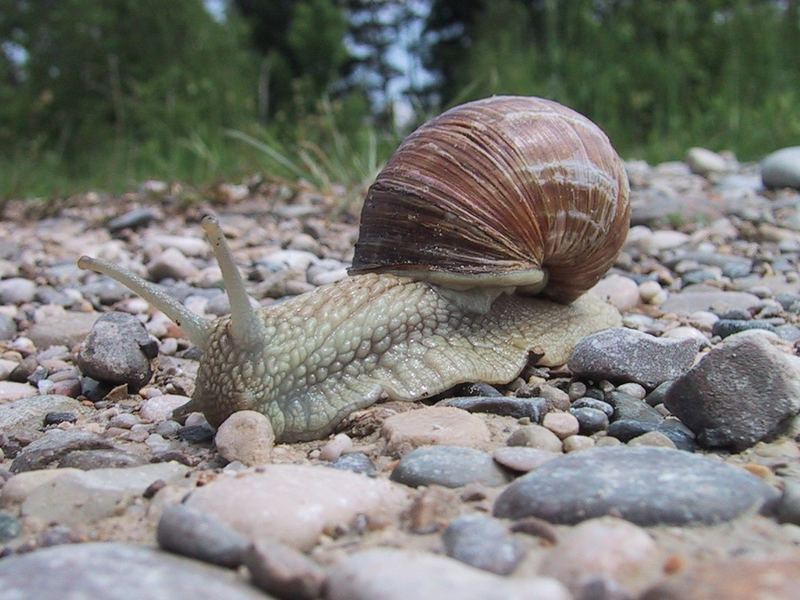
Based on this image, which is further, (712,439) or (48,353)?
(48,353)

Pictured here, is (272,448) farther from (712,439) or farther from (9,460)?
(712,439)

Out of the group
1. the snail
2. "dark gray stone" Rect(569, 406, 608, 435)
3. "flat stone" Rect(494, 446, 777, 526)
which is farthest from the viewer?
the snail

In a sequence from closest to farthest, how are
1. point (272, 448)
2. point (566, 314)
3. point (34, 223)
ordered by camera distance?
point (272, 448) < point (566, 314) < point (34, 223)

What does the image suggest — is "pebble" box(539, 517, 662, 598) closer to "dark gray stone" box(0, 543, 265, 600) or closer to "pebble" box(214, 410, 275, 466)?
"dark gray stone" box(0, 543, 265, 600)

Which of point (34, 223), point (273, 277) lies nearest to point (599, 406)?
point (273, 277)

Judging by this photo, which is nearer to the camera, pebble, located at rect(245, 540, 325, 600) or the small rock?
pebble, located at rect(245, 540, 325, 600)

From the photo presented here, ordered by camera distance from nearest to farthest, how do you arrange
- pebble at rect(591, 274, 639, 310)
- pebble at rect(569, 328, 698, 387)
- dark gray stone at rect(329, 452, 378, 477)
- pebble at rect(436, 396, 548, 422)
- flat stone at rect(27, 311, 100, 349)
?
dark gray stone at rect(329, 452, 378, 477) → pebble at rect(436, 396, 548, 422) → pebble at rect(569, 328, 698, 387) → flat stone at rect(27, 311, 100, 349) → pebble at rect(591, 274, 639, 310)

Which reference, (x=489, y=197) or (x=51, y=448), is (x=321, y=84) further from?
(x=51, y=448)

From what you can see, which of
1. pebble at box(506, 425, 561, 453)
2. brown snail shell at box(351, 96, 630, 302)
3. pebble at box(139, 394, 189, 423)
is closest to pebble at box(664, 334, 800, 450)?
pebble at box(506, 425, 561, 453)

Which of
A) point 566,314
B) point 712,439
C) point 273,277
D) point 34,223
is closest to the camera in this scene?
point 712,439
